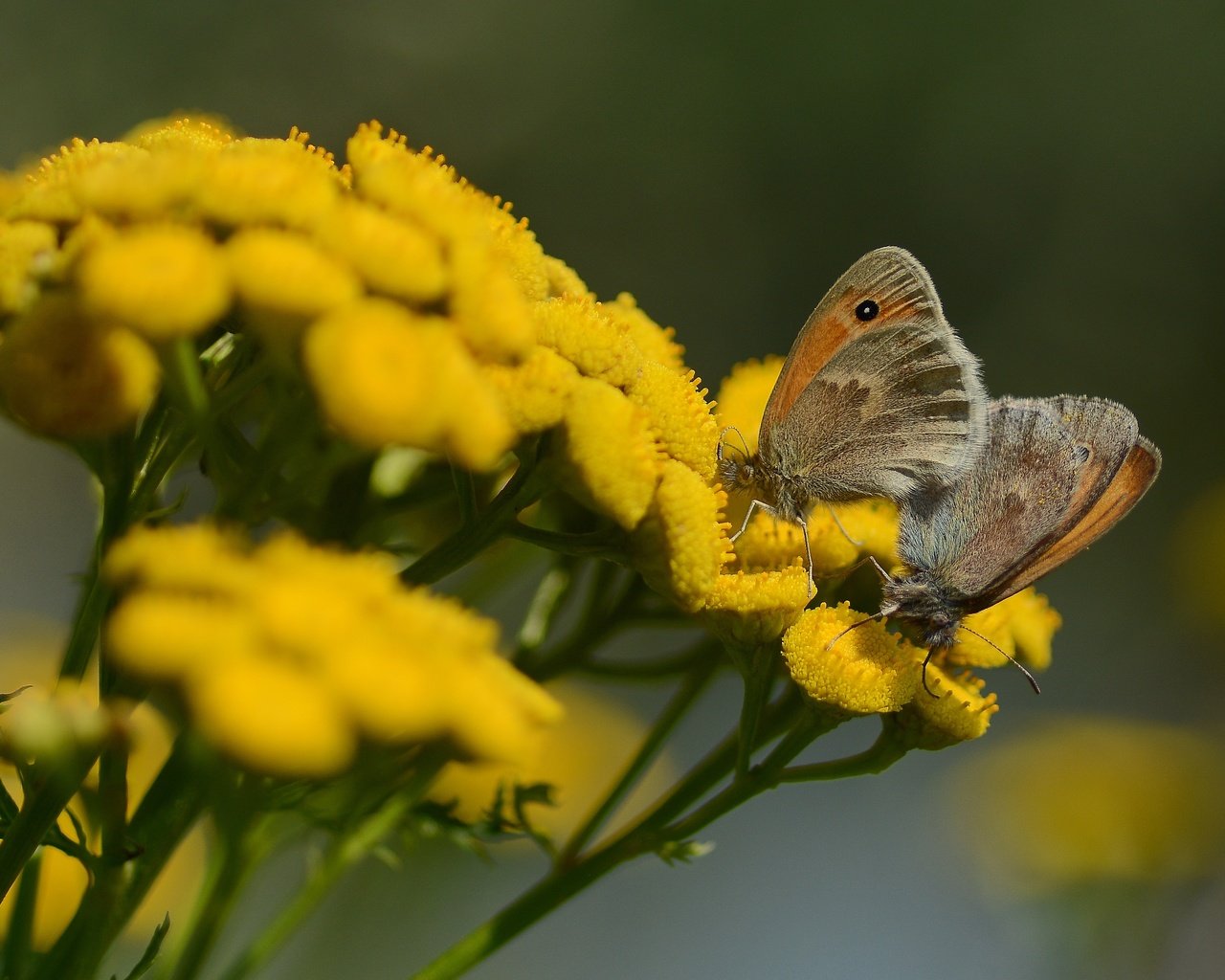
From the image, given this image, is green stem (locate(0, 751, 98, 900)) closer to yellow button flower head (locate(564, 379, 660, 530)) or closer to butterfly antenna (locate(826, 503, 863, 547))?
yellow button flower head (locate(564, 379, 660, 530))

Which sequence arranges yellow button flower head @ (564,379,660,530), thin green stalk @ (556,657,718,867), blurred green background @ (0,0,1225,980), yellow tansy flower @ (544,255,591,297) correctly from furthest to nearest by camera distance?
blurred green background @ (0,0,1225,980) → yellow tansy flower @ (544,255,591,297) → thin green stalk @ (556,657,718,867) → yellow button flower head @ (564,379,660,530)

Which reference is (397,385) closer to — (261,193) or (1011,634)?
(261,193)

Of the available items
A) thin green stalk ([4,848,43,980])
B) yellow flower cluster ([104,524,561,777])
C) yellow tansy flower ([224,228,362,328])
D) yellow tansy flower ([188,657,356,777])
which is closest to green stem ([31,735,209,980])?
thin green stalk ([4,848,43,980])

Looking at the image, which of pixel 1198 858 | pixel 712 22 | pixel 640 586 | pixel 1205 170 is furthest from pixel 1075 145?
pixel 640 586

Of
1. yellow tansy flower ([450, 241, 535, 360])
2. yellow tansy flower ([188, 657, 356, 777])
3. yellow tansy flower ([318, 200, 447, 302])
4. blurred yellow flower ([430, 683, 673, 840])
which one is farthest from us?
blurred yellow flower ([430, 683, 673, 840])

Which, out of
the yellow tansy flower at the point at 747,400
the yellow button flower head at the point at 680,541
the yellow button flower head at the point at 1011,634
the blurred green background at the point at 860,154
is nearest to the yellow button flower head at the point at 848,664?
the yellow button flower head at the point at 680,541

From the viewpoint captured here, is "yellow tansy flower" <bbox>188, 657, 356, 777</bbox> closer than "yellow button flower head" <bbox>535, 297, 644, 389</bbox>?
Yes

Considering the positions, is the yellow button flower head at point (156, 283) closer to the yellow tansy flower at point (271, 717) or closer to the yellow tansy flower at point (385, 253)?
the yellow tansy flower at point (385, 253)
